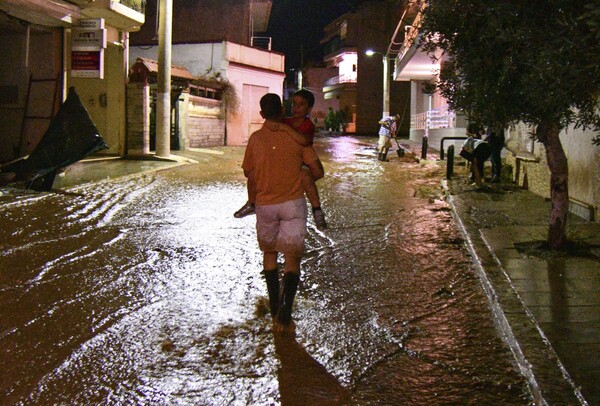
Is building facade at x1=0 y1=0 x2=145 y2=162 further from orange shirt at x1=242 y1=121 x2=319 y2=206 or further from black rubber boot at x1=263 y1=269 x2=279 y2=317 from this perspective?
black rubber boot at x1=263 y1=269 x2=279 y2=317

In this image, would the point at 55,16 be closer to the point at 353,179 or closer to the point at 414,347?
the point at 353,179

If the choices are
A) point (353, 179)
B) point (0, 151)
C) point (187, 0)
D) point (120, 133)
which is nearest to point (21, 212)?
point (0, 151)

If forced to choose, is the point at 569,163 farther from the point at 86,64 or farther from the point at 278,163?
the point at 86,64

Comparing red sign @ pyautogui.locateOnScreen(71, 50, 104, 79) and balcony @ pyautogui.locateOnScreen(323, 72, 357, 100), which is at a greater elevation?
balcony @ pyautogui.locateOnScreen(323, 72, 357, 100)

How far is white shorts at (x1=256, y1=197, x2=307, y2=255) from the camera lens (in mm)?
4383

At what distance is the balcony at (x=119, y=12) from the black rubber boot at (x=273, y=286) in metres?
12.1

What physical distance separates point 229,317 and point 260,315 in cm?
25

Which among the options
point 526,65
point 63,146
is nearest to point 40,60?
point 63,146

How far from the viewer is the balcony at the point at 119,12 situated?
52.9 feet

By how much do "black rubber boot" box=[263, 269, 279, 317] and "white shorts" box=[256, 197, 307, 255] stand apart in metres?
0.21

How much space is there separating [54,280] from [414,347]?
350cm

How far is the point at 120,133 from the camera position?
19.3 metres

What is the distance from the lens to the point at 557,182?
20.3 ft

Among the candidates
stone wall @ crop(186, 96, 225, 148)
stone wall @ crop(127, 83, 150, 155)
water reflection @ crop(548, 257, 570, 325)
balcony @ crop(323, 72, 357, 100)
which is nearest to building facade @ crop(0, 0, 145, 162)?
stone wall @ crop(127, 83, 150, 155)
